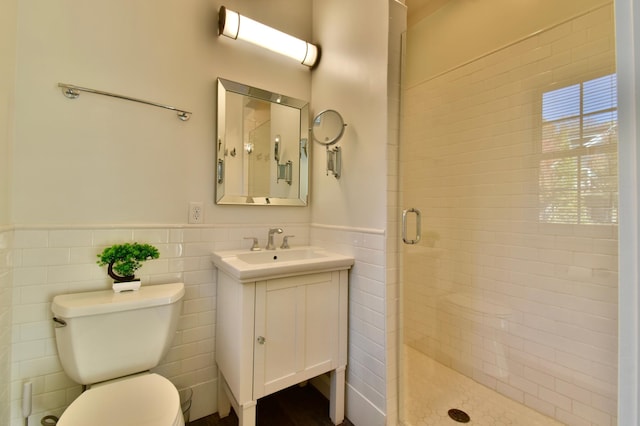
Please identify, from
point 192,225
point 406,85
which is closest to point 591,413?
point 406,85

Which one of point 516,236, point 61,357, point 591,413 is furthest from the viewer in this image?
point 516,236

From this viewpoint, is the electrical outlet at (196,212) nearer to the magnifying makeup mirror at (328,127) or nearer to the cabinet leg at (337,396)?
the magnifying makeup mirror at (328,127)

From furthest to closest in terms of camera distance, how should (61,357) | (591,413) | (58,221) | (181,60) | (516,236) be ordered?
(516,236) < (181,60) < (591,413) < (58,221) < (61,357)

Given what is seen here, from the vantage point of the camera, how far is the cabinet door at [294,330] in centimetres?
123

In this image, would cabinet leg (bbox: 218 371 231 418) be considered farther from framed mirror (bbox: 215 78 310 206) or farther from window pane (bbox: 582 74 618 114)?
window pane (bbox: 582 74 618 114)

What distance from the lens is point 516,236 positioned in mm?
1591

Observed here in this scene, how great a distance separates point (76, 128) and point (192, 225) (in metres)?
0.66

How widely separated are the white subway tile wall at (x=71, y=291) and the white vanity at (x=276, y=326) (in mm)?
104

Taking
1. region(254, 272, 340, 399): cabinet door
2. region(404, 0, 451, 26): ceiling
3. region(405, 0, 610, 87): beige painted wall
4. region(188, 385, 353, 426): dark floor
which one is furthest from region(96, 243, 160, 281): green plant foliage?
region(404, 0, 451, 26): ceiling

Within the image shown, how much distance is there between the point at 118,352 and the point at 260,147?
124cm

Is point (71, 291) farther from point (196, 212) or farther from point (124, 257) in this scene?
point (196, 212)

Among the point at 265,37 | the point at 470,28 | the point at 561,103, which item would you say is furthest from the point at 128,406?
the point at 470,28

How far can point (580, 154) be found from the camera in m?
1.35

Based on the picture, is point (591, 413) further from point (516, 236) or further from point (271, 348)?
point (271, 348)
